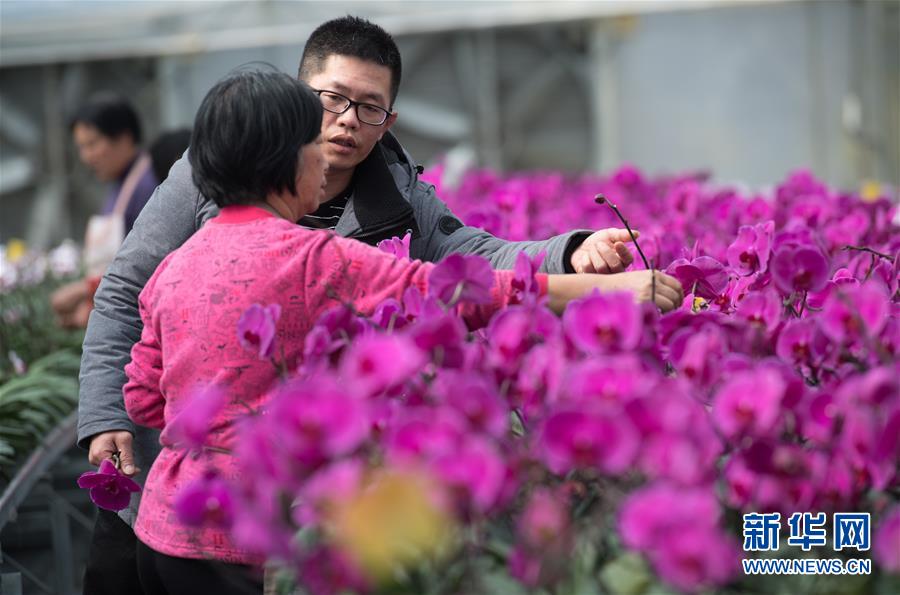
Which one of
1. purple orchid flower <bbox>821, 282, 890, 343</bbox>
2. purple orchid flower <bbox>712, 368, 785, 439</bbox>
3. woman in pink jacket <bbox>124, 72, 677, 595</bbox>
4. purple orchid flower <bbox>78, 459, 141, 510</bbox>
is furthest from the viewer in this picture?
purple orchid flower <bbox>78, 459, 141, 510</bbox>

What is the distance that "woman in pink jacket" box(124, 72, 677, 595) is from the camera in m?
1.93

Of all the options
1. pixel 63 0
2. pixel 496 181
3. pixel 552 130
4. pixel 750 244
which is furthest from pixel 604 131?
pixel 750 244

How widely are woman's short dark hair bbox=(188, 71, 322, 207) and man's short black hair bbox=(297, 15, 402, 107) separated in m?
0.76

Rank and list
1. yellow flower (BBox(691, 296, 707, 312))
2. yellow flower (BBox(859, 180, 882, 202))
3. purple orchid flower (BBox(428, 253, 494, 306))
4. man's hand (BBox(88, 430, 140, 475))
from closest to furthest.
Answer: purple orchid flower (BBox(428, 253, 494, 306)) → yellow flower (BBox(691, 296, 707, 312)) → man's hand (BBox(88, 430, 140, 475)) → yellow flower (BBox(859, 180, 882, 202))

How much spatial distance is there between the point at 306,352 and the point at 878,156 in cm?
1134

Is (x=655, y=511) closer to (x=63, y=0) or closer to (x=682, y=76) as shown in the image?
(x=682, y=76)

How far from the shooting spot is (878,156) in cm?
1220

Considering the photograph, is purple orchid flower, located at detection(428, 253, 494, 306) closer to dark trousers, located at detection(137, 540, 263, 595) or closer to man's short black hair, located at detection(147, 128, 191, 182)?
dark trousers, located at detection(137, 540, 263, 595)

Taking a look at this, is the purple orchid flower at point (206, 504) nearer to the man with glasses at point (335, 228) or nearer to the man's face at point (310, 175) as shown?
the man's face at point (310, 175)

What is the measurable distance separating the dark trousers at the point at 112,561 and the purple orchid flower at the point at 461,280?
117 centimetres

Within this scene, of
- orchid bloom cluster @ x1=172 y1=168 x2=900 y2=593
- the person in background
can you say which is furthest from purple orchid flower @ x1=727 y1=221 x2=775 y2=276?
the person in background

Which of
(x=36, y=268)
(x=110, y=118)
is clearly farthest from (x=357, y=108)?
(x=36, y=268)

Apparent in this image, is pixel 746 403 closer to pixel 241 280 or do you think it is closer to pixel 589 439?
pixel 589 439

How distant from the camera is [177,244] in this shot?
101 inches
